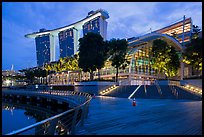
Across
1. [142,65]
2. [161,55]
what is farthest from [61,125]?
[142,65]

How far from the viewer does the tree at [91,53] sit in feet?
169

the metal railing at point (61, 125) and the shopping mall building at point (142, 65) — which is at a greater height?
the shopping mall building at point (142, 65)

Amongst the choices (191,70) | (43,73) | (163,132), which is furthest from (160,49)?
(43,73)

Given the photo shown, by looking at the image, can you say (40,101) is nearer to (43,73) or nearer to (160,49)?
(160,49)

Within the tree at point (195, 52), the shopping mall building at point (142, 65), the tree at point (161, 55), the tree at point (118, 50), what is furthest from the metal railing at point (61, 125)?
the shopping mall building at point (142, 65)

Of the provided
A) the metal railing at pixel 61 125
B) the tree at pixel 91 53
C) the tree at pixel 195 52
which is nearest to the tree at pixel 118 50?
the tree at pixel 91 53

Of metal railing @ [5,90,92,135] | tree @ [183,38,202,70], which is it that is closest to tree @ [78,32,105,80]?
tree @ [183,38,202,70]

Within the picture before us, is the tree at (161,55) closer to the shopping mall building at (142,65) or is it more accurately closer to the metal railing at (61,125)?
the shopping mall building at (142,65)

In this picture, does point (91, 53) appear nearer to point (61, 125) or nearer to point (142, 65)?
point (142, 65)

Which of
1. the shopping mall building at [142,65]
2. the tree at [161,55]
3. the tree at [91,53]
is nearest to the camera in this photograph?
the tree at [91,53]

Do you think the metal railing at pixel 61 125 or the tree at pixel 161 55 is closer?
the metal railing at pixel 61 125

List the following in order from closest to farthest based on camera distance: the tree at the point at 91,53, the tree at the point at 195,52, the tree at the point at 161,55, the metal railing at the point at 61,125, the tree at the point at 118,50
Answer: the metal railing at the point at 61,125
the tree at the point at 195,52
the tree at the point at 91,53
the tree at the point at 118,50
the tree at the point at 161,55

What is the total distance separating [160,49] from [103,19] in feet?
416

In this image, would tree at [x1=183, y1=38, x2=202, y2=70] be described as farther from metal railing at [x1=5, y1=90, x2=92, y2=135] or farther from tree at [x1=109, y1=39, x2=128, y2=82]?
metal railing at [x1=5, y1=90, x2=92, y2=135]
